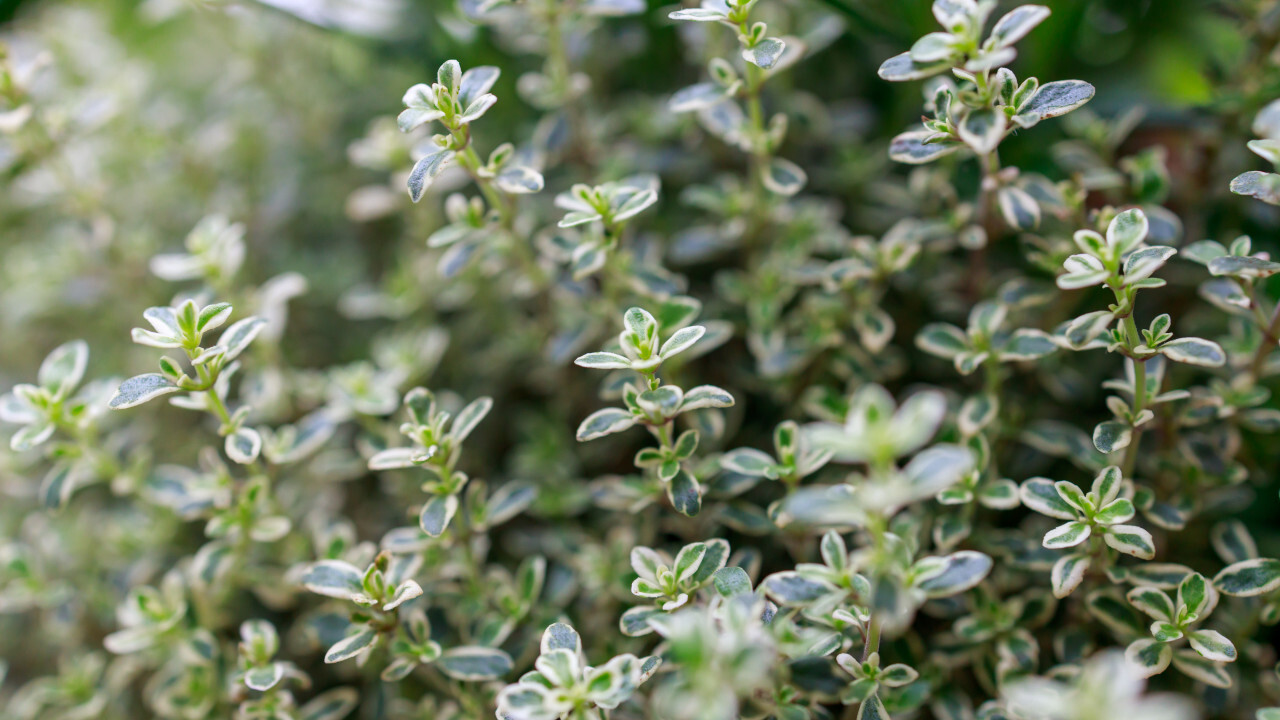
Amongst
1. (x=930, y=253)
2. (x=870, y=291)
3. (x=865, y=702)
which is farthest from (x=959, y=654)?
(x=930, y=253)

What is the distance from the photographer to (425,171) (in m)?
1.04

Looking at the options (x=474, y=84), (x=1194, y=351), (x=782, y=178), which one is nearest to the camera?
(x=1194, y=351)

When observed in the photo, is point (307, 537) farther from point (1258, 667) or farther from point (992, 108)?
point (1258, 667)

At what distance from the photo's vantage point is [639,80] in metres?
1.74

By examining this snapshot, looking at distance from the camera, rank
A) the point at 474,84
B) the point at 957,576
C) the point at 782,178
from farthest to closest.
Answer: the point at 782,178 → the point at 474,84 → the point at 957,576

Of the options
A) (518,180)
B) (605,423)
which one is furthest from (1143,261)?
(518,180)

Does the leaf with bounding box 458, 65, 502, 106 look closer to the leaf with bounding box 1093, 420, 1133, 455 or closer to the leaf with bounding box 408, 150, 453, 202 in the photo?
the leaf with bounding box 408, 150, 453, 202

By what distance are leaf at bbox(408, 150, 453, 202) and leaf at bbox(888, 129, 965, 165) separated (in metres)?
0.54

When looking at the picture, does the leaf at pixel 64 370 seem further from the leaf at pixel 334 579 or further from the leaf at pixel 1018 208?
the leaf at pixel 1018 208

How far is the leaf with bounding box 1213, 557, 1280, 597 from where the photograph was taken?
100 centimetres

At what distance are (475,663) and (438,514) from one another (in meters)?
0.19

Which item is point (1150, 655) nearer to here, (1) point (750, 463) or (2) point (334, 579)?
(1) point (750, 463)

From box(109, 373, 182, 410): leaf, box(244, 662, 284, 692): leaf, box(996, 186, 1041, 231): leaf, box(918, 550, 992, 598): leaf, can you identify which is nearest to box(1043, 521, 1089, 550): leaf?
box(918, 550, 992, 598): leaf

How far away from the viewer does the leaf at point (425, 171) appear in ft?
3.35
